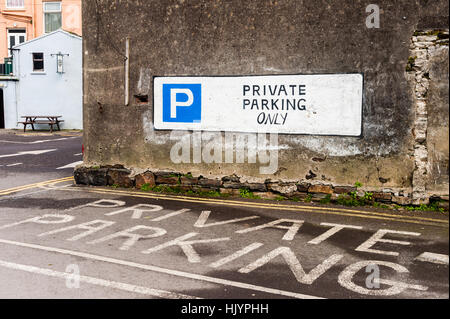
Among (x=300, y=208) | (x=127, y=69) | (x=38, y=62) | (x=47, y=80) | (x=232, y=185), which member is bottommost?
(x=300, y=208)

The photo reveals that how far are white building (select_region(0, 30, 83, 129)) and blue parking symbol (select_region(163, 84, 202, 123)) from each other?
23927 mm

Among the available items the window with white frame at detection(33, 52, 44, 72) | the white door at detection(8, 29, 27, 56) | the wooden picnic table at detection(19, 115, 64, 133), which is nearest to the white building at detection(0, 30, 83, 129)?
the window with white frame at detection(33, 52, 44, 72)

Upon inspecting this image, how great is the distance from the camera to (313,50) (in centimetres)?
952

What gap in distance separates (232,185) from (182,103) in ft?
6.87

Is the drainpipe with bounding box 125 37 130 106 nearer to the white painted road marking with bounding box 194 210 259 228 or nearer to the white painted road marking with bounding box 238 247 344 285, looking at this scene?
the white painted road marking with bounding box 194 210 259 228

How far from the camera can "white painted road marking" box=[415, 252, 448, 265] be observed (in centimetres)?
611

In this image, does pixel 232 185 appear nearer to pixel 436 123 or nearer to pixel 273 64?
pixel 273 64

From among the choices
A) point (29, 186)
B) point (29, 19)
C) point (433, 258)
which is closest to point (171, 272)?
point (433, 258)

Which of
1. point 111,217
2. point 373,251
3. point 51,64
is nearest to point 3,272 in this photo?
point 111,217

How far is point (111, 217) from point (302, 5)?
5378 millimetres

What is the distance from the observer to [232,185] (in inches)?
404

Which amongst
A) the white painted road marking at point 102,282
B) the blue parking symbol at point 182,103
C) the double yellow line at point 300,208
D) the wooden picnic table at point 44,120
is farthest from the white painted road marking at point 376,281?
the wooden picnic table at point 44,120

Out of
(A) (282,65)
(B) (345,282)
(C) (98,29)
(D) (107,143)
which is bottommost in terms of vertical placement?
(B) (345,282)

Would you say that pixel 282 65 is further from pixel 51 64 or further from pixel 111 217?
pixel 51 64
